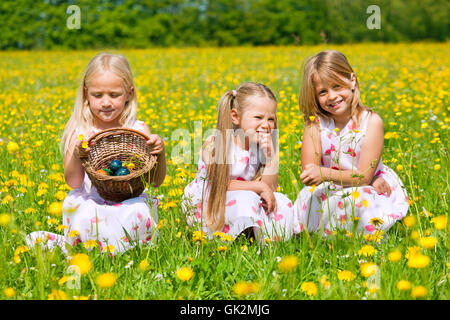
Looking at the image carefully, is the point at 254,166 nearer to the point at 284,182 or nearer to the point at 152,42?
the point at 284,182

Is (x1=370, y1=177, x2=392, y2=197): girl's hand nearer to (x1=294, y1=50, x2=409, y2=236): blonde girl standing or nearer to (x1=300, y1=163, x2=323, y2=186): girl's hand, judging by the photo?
(x1=294, y1=50, x2=409, y2=236): blonde girl standing

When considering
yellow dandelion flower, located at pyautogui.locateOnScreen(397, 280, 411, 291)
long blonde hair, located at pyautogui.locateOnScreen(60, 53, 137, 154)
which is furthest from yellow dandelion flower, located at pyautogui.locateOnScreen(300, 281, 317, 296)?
long blonde hair, located at pyautogui.locateOnScreen(60, 53, 137, 154)

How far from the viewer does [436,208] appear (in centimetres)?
271

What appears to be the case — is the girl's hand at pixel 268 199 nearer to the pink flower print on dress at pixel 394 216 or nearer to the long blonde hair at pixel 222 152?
the long blonde hair at pixel 222 152

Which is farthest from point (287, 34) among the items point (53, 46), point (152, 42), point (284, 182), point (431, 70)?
point (284, 182)

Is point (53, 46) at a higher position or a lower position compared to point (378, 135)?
higher

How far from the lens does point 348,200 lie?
250 cm

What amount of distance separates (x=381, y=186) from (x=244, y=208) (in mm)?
813

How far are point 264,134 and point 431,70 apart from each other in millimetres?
6606

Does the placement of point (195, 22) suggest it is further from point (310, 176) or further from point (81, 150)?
point (310, 176)

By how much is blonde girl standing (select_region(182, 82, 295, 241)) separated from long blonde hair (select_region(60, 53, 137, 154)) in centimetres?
49

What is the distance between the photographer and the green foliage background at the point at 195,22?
80.6ft

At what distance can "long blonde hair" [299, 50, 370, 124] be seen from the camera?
2.66 meters

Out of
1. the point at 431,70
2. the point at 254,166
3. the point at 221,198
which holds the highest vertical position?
the point at 431,70
